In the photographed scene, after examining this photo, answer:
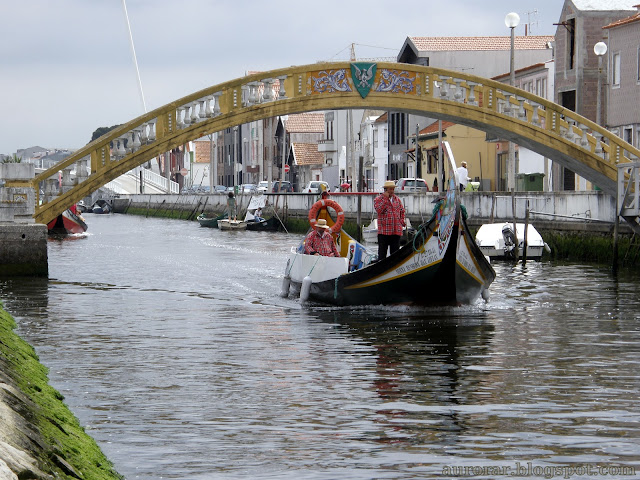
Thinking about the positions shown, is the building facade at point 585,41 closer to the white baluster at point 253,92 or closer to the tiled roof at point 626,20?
the tiled roof at point 626,20

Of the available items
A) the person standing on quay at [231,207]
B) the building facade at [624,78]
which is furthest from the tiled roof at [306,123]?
the building facade at [624,78]

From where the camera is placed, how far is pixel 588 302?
23.7m

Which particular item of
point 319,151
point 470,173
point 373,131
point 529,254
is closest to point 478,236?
point 529,254

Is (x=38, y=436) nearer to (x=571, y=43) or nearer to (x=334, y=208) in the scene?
(x=334, y=208)

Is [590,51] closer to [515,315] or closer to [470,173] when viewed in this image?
[470,173]

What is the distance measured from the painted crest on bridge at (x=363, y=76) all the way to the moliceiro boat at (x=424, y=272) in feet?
33.1

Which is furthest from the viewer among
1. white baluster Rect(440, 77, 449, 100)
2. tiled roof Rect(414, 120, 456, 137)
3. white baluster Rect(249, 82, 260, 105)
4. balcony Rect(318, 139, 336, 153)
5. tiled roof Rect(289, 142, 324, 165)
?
tiled roof Rect(289, 142, 324, 165)

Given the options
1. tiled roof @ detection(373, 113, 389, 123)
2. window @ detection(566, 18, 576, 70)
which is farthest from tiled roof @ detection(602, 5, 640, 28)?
tiled roof @ detection(373, 113, 389, 123)

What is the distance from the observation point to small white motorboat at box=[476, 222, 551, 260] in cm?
3531

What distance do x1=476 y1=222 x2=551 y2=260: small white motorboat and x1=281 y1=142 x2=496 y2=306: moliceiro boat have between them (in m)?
13.0

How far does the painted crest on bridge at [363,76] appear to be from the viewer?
3212 centimetres

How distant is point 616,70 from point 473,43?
2999 cm

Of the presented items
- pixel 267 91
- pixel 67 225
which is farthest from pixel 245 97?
pixel 67 225

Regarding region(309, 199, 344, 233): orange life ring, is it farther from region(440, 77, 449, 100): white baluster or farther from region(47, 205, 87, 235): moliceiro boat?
region(47, 205, 87, 235): moliceiro boat
